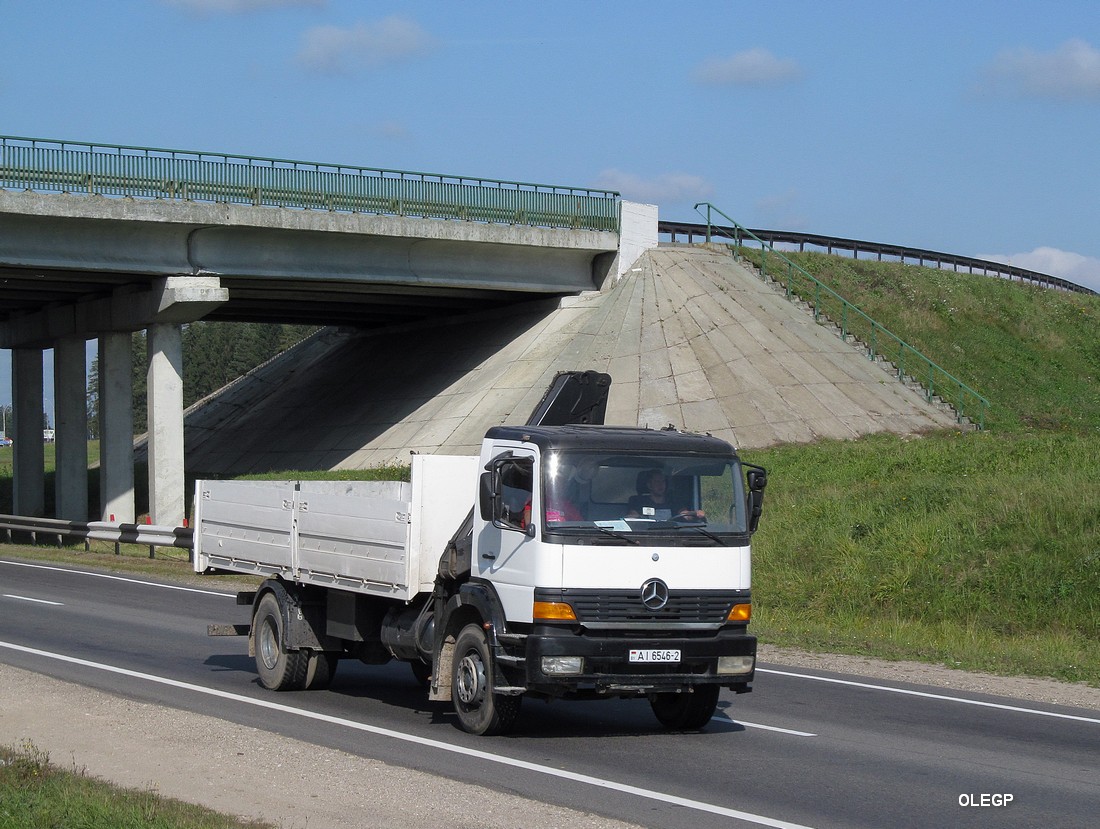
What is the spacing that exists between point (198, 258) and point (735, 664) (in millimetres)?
26510

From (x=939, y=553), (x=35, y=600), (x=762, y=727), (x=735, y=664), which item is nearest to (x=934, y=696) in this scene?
(x=762, y=727)

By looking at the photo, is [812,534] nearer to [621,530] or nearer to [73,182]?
[621,530]

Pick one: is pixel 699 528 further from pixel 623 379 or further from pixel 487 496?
pixel 623 379

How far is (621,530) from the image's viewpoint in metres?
10.1

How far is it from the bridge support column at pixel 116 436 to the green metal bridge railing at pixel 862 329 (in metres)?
20.0

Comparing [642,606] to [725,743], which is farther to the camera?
[725,743]

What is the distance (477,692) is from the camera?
34.1ft

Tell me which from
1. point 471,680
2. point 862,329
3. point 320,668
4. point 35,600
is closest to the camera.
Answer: point 471,680

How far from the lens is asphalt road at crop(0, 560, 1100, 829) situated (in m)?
8.15

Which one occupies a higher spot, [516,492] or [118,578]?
[516,492]

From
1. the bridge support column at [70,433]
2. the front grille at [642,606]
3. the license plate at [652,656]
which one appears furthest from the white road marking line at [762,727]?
the bridge support column at [70,433]

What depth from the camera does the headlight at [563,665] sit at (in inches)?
384

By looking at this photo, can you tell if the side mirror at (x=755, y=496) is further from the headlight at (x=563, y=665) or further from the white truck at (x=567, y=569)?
the headlight at (x=563, y=665)

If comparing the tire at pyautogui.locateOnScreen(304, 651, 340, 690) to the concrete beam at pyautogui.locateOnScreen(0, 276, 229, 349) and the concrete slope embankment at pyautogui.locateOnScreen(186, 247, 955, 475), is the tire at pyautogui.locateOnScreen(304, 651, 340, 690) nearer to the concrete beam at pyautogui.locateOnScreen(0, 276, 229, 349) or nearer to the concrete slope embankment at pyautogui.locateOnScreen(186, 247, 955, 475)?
the concrete slope embankment at pyautogui.locateOnScreen(186, 247, 955, 475)
